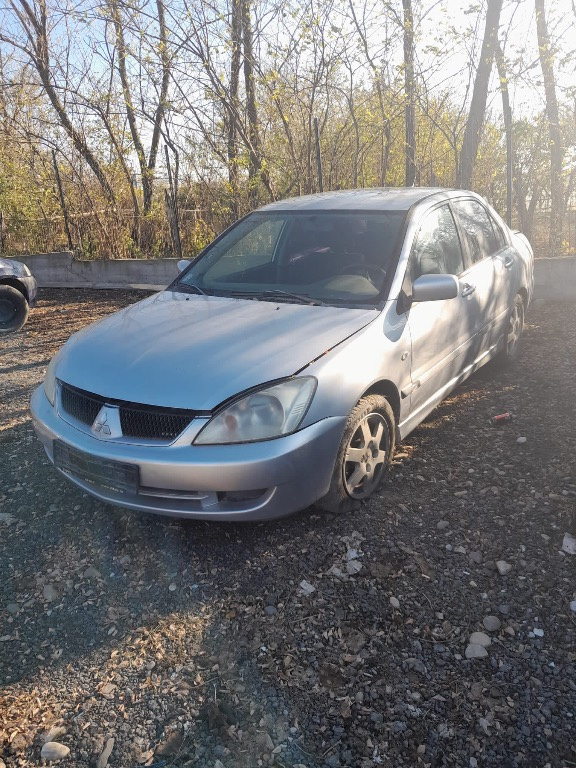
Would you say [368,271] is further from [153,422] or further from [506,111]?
[506,111]

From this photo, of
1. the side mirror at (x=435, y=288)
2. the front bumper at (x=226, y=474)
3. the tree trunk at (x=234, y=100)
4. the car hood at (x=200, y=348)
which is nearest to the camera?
the front bumper at (x=226, y=474)

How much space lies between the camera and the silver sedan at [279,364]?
2758 millimetres

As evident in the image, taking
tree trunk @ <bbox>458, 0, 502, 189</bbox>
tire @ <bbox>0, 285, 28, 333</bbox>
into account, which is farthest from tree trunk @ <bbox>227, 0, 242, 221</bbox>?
tire @ <bbox>0, 285, 28, 333</bbox>

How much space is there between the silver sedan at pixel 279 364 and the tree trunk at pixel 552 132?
518 centimetres

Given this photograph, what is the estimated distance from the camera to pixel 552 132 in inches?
354

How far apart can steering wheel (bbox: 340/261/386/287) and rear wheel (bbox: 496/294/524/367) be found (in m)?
2.06

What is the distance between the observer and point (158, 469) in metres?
2.71

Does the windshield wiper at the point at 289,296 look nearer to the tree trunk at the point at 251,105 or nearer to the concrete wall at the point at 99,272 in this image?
the tree trunk at the point at 251,105

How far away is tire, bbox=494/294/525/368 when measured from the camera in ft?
17.6

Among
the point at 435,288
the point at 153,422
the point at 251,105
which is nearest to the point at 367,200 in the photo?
the point at 435,288

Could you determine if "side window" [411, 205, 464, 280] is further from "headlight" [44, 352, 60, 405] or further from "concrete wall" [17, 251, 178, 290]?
"concrete wall" [17, 251, 178, 290]

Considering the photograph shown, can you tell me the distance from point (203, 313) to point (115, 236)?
870 centimetres

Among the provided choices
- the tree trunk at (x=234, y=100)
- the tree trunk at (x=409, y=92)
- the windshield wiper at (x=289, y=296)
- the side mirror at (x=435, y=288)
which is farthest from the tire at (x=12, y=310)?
the side mirror at (x=435, y=288)

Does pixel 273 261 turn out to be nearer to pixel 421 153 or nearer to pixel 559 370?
pixel 559 370
